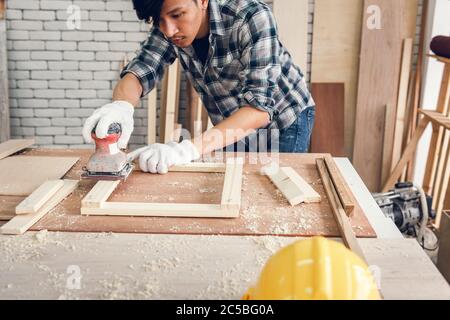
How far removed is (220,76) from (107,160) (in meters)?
0.93

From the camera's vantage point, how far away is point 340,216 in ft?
5.28

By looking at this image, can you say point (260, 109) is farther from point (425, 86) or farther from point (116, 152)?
point (425, 86)

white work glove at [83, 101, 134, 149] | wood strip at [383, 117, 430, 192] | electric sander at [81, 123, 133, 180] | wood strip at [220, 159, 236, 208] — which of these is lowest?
wood strip at [383, 117, 430, 192]

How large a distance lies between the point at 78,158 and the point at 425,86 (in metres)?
3.26

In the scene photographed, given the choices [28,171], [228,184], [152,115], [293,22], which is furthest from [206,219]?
[293,22]

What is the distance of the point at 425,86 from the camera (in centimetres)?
428

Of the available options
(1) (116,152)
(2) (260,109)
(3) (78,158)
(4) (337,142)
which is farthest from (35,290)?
(4) (337,142)

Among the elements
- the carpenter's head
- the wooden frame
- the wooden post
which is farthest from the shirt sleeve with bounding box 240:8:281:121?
the wooden post

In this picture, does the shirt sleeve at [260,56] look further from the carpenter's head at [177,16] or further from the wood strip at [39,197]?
the wood strip at [39,197]

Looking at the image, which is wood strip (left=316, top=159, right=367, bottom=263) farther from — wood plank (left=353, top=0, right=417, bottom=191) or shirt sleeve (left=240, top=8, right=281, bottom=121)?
wood plank (left=353, top=0, right=417, bottom=191)

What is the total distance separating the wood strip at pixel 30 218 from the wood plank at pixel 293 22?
296 cm

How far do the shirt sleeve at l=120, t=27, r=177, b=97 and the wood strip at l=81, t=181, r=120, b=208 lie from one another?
2.88ft

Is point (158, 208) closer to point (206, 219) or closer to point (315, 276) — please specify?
point (206, 219)

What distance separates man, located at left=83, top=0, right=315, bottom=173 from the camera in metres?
2.12
